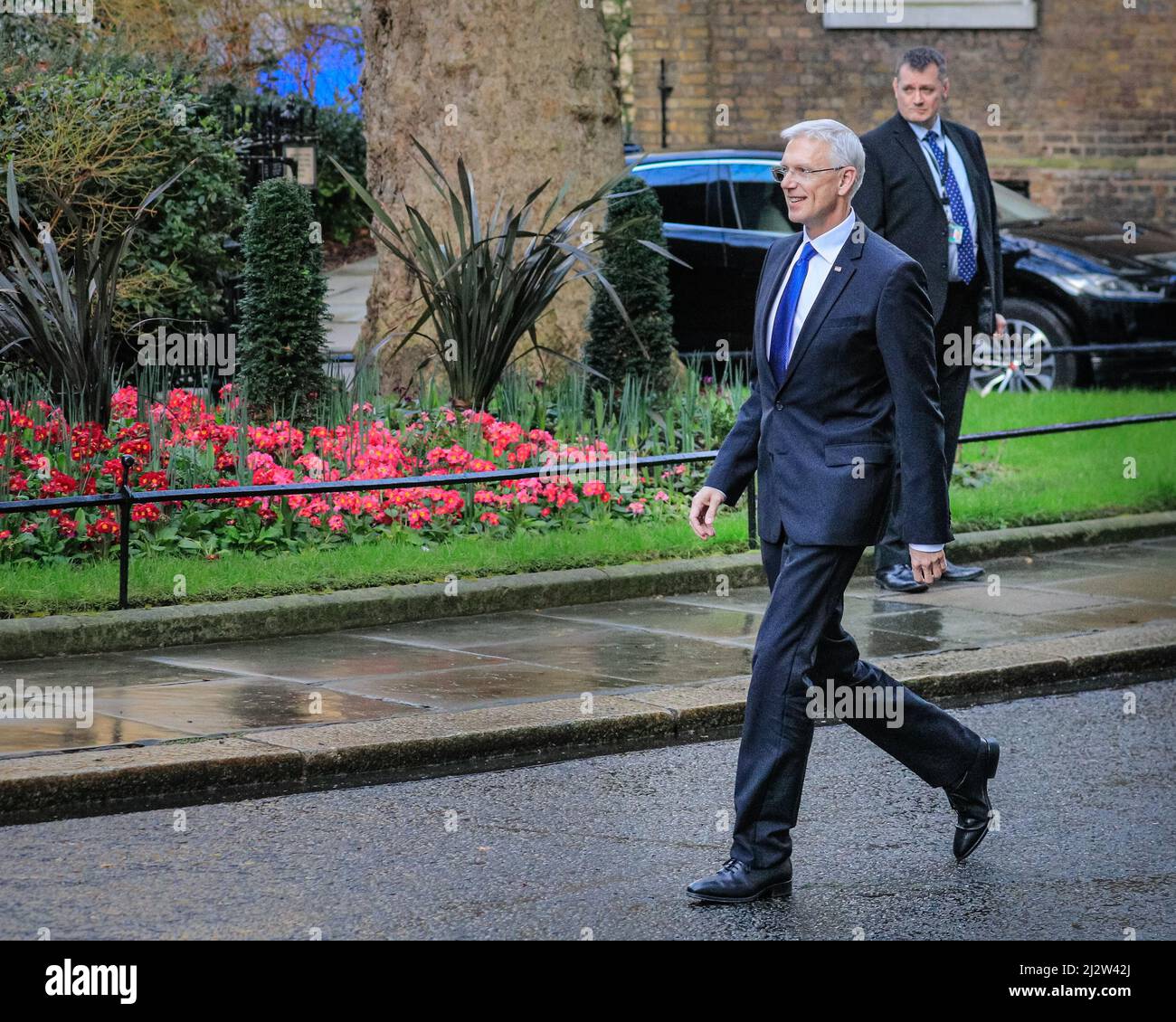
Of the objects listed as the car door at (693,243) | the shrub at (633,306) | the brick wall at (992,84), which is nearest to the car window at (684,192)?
the car door at (693,243)

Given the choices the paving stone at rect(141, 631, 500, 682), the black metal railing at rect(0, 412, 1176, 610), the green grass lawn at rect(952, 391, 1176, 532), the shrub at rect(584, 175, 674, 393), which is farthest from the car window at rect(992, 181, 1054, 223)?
the paving stone at rect(141, 631, 500, 682)

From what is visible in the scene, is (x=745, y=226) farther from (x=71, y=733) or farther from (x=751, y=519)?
(x=71, y=733)

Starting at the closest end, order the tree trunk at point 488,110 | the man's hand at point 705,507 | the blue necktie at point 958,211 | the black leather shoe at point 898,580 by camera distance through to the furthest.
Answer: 1. the man's hand at point 705,507
2. the blue necktie at point 958,211
3. the black leather shoe at point 898,580
4. the tree trunk at point 488,110

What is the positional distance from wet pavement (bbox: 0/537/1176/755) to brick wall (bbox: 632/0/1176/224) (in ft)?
47.3

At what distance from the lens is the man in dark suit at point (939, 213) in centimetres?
920

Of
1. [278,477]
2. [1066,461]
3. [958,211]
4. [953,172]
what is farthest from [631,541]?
[1066,461]

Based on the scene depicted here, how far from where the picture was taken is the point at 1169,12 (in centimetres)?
2408

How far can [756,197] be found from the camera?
623 inches

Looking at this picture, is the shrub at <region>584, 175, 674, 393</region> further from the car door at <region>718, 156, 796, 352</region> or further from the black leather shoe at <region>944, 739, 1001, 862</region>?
the black leather shoe at <region>944, 739, 1001, 862</region>

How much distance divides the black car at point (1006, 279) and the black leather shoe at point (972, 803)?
9744 mm

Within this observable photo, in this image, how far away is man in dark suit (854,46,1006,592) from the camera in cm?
920

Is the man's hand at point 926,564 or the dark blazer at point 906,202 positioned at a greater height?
the dark blazer at point 906,202

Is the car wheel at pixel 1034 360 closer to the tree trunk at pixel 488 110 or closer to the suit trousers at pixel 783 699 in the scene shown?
the tree trunk at pixel 488 110
